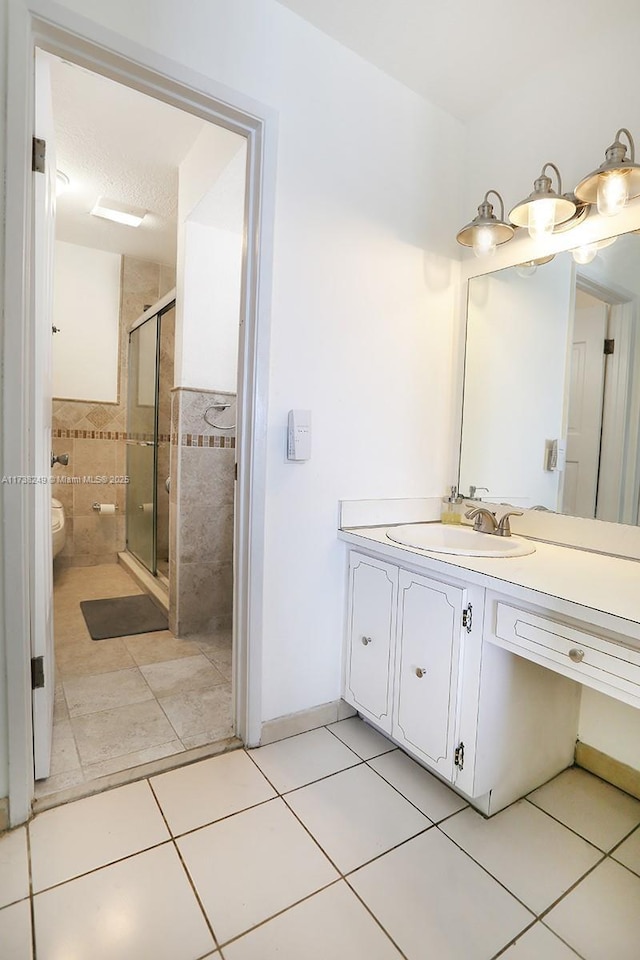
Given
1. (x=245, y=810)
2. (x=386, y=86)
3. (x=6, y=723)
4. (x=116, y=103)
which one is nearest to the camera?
(x=6, y=723)

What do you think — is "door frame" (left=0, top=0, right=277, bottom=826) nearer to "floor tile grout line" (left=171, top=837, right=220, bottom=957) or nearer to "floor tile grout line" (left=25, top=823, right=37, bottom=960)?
"floor tile grout line" (left=25, top=823, right=37, bottom=960)

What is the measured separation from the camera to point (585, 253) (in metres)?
1.66

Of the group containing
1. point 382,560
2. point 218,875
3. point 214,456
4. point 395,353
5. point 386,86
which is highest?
point 386,86

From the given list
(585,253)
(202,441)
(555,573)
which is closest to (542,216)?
(585,253)

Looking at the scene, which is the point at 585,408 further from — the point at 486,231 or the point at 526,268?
the point at 486,231

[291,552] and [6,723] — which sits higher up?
[291,552]

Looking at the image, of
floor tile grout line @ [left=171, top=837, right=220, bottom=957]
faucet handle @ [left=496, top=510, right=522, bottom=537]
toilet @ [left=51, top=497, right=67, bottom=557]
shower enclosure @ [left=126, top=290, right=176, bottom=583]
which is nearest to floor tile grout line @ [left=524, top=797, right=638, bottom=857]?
faucet handle @ [left=496, top=510, right=522, bottom=537]

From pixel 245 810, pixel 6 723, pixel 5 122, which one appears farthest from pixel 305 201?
pixel 245 810

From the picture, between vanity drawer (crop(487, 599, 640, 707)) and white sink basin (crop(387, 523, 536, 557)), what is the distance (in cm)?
27

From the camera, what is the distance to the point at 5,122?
1183mm

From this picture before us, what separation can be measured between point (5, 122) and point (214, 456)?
167cm

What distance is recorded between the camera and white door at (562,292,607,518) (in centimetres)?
163

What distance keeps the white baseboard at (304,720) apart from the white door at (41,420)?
697mm

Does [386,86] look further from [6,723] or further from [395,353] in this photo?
[6,723]
